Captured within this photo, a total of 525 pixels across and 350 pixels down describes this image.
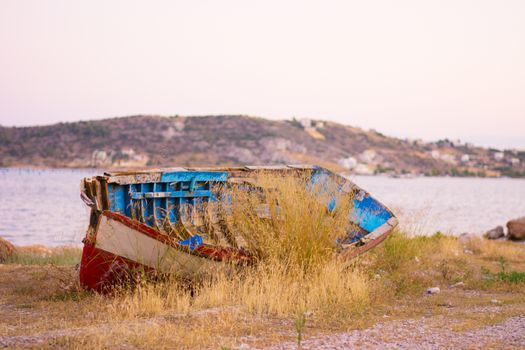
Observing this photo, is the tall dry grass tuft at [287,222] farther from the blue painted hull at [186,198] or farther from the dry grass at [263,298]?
the blue painted hull at [186,198]

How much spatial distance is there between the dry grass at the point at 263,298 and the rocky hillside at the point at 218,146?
2823 inches

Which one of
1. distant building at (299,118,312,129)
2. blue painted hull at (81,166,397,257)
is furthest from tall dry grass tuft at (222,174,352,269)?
distant building at (299,118,312,129)

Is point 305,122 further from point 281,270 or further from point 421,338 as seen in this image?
point 421,338

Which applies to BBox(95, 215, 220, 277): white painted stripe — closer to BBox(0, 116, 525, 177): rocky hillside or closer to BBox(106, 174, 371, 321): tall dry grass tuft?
BBox(106, 174, 371, 321): tall dry grass tuft

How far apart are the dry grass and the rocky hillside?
71.7 meters

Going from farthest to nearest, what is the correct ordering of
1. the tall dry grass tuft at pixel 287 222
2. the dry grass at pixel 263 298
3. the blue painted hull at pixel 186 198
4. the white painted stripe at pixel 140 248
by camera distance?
the blue painted hull at pixel 186 198, the tall dry grass tuft at pixel 287 222, the white painted stripe at pixel 140 248, the dry grass at pixel 263 298

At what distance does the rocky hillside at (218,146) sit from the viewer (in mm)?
91500

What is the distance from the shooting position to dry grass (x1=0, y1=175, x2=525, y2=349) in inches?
280

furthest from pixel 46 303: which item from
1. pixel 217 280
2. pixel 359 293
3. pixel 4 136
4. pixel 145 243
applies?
pixel 4 136

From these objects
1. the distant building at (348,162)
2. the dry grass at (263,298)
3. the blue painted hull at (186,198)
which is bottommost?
the dry grass at (263,298)

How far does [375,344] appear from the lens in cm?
673

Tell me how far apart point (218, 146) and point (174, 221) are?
83.8 m

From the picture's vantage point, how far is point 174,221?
1152 cm

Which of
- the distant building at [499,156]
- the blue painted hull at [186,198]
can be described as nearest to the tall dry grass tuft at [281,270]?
the blue painted hull at [186,198]
